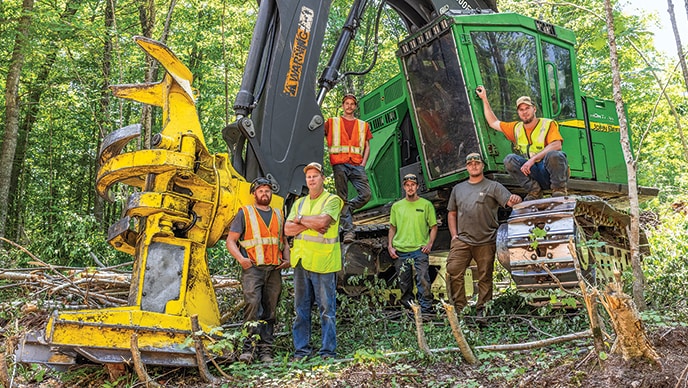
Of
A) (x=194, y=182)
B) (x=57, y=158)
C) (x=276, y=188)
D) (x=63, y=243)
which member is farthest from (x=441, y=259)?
(x=57, y=158)

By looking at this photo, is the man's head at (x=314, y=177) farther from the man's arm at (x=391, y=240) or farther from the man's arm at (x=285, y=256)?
the man's arm at (x=391, y=240)

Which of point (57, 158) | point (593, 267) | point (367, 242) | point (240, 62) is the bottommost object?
point (593, 267)

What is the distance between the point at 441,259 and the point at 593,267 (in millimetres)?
2209

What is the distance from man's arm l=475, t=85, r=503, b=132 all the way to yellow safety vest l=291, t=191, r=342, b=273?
76.0 inches

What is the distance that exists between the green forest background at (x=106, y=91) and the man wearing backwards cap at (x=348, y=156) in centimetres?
311

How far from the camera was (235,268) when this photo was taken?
6668 mm

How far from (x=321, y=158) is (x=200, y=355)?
7.27 feet

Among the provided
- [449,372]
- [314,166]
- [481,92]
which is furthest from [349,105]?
[449,372]

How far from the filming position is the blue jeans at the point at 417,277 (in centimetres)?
648

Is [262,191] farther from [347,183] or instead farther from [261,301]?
[347,183]

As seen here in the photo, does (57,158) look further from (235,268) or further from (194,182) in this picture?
(194,182)

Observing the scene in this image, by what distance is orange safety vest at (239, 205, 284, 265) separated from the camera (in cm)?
523

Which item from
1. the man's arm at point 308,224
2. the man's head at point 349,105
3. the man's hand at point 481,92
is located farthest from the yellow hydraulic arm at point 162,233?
the man's hand at point 481,92

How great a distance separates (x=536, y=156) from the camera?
18.4 ft
